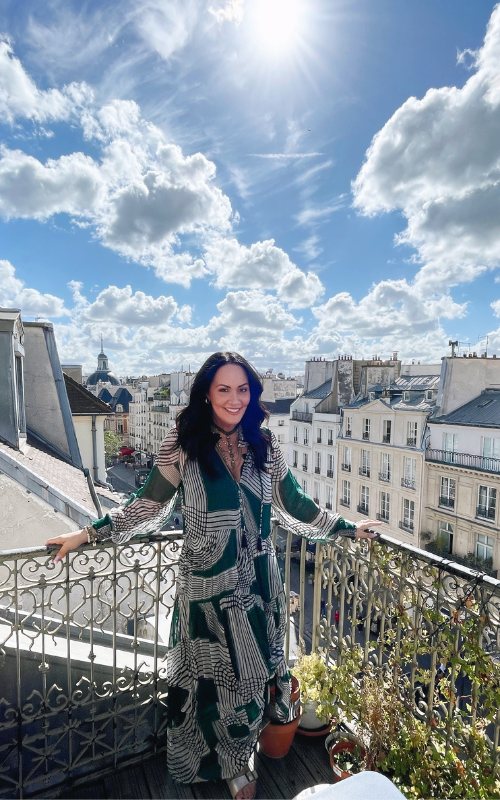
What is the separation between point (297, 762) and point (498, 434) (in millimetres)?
16161

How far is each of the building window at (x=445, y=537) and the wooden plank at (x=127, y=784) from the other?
17693 mm

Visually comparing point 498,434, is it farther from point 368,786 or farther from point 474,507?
point 368,786

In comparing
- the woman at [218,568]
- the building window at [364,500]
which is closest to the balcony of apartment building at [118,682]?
the woman at [218,568]

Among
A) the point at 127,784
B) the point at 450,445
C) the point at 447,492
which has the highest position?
the point at 127,784

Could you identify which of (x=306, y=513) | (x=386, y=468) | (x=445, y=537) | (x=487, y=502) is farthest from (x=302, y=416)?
(x=306, y=513)

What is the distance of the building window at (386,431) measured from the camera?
20.4 m

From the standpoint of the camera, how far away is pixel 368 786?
55.4 inches

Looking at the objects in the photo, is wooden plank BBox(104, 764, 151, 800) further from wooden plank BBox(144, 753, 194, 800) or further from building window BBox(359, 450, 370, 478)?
building window BBox(359, 450, 370, 478)

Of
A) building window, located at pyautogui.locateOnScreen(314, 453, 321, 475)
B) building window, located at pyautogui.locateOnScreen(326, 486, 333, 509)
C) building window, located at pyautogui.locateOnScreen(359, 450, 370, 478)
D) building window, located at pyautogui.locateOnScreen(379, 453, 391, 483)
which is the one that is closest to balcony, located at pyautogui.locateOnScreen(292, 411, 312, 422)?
building window, located at pyautogui.locateOnScreen(314, 453, 321, 475)

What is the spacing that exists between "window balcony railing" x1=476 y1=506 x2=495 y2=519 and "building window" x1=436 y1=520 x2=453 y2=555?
55.7 inches

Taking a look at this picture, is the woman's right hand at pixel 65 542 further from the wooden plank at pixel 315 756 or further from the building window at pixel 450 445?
the building window at pixel 450 445

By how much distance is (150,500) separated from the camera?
7.50ft

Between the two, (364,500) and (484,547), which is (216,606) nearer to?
(484,547)

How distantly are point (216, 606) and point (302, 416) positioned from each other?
972 inches
